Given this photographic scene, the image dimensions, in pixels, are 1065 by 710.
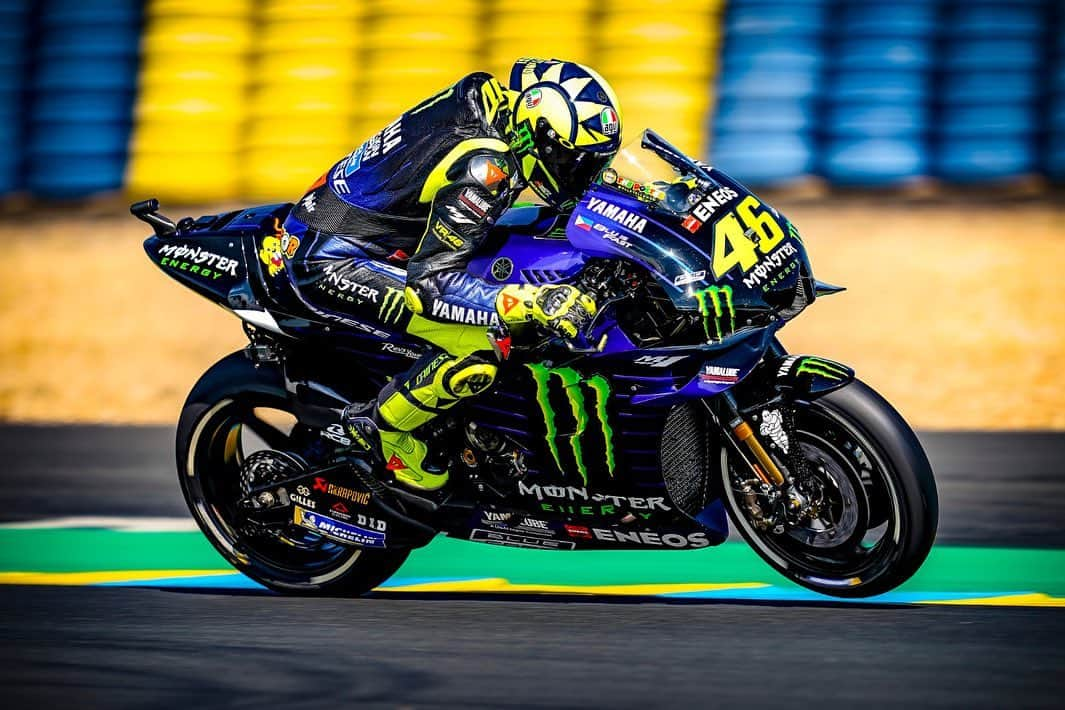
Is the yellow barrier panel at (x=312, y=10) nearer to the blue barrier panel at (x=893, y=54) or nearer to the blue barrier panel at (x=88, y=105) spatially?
the blue barrier panel at (x=88, y=105)

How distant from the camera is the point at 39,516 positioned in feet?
26.3

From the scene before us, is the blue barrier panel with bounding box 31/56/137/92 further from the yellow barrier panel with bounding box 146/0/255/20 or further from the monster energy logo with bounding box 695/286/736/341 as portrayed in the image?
the monster energy logo with bounding box 695/286/736/341

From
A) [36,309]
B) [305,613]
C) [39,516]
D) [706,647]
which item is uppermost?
[706,647]

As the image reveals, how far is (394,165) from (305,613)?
152cm

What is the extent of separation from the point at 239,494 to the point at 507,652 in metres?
1.60

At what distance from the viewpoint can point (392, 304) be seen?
5.89 metres

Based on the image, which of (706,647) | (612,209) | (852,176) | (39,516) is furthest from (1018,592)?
(852,176)

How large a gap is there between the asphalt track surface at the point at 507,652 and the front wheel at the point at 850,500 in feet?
0.47

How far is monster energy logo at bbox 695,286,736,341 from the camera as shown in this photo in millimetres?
5426

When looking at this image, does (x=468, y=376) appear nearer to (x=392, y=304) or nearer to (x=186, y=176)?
(x=392, y=304)

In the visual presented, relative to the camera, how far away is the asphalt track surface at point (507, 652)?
470cm

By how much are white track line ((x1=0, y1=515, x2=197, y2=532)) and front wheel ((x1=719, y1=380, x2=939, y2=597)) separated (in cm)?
292

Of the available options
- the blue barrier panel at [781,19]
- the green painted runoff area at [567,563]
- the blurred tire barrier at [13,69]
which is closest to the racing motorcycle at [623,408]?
the green painted runoff area at [567,563]

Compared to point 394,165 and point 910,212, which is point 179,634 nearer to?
point 394,165
